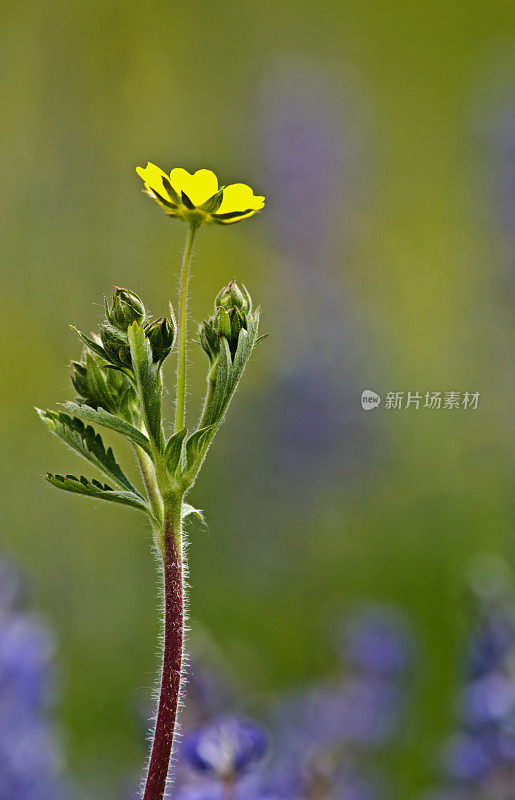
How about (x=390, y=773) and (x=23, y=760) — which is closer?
(x=23, y=760)

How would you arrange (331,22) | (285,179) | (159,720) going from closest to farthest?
1. (159,720)
2. (285,179)
3. (331,22)

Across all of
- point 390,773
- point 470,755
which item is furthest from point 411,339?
point 470,755

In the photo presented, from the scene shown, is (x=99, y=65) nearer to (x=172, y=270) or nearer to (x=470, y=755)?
(x=172, y=270)

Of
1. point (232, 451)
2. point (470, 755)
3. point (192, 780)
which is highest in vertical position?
point (192, 780)

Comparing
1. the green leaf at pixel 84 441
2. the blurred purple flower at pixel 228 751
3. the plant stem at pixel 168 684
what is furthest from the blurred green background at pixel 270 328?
the plant stem at pixel 168 684

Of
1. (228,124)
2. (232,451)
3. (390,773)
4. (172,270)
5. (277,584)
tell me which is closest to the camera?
(390,773)

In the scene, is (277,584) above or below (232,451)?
below

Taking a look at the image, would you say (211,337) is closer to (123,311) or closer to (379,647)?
(123,311)

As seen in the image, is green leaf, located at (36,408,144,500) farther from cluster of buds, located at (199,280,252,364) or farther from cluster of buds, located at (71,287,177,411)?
cluster of buds, located at (199,280,252,364)
